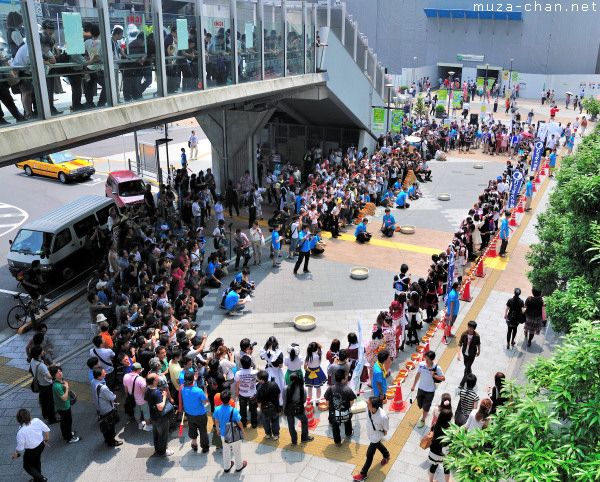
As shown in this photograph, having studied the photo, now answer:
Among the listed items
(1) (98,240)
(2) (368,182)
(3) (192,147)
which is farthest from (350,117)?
(1) (98,240)

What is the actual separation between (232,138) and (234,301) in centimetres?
1020

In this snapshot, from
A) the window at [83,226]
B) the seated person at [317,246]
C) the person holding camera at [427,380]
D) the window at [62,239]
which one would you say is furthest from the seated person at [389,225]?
the person holding camera at [427,380]

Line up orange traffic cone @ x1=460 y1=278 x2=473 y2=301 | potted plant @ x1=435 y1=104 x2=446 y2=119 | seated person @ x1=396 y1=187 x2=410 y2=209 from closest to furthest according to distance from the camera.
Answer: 1. orange traffic cone @ x1=460 y1=278 x2=473 y2=301
2. seated person @ x1=396 y1=187 x2=410 y2=209
3. potted plant @ x1=435 y1=104 x2=446 y2=119

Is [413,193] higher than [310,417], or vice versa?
[413,193]

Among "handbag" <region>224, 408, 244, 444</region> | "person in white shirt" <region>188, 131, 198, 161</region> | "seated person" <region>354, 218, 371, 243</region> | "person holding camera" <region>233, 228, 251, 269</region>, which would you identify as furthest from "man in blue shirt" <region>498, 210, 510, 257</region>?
"person in white shirt" <region>188, 131, 198, 161</region>

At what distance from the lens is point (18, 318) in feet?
42.3

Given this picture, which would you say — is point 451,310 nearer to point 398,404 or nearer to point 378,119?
point 398,404

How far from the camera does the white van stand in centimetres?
1452

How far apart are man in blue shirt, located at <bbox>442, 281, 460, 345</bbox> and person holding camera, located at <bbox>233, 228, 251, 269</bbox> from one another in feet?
20.4

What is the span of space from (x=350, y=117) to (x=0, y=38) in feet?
59.9

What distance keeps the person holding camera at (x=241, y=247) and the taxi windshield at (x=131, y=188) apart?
6.64 meters

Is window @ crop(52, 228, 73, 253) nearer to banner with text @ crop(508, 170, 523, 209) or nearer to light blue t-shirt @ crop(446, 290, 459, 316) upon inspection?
light blue t-shirt @ crop(446, 290, 459, 316)

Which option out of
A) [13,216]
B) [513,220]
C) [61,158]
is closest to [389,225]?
[513,220]

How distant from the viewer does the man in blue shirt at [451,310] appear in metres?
11.8
